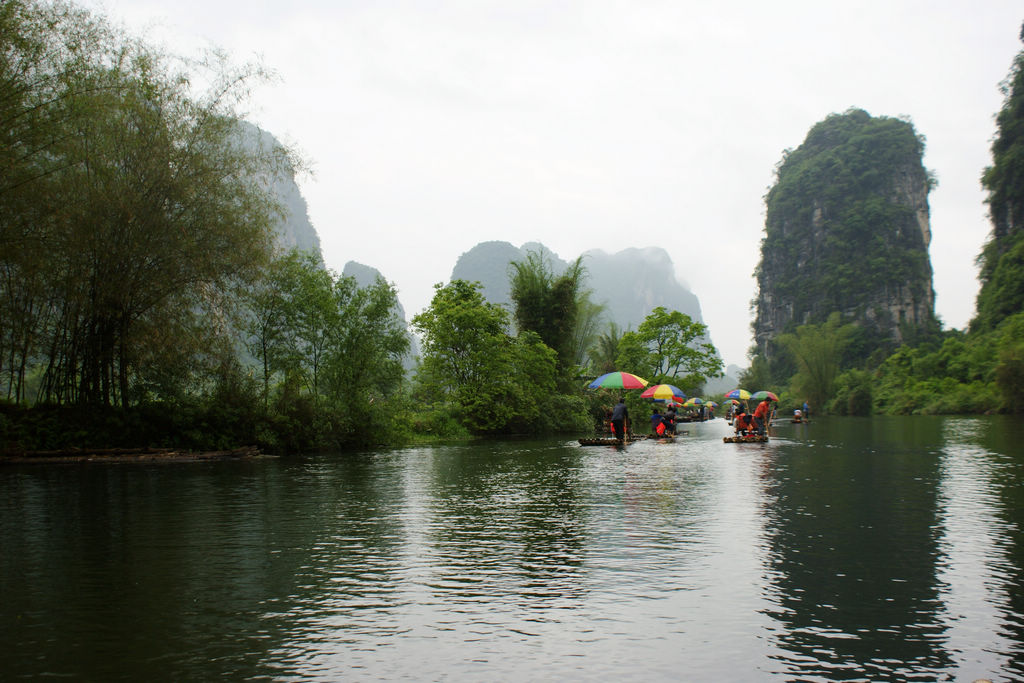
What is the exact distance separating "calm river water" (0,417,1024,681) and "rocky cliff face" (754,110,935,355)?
129 metres

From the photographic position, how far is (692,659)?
5.67 metres

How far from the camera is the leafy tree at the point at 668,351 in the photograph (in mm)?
67688

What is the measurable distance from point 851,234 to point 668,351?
298 ft

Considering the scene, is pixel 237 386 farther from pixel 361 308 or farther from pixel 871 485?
pixel 871 485

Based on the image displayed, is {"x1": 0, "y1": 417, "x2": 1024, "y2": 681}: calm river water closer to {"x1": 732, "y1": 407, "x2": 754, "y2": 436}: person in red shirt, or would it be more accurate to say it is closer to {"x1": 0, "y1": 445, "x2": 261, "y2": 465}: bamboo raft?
{"x1": 0, "y1": 445, "x2": 261, "y2": 465}: bamboo raft

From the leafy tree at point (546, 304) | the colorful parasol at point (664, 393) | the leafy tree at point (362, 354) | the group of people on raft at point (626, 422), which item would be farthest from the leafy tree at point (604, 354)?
the leafy tree at point (362, 354)

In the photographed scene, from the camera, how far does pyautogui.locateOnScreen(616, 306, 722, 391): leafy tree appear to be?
2665 inches

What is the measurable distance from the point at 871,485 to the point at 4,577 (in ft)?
47.7

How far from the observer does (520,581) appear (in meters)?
8.05

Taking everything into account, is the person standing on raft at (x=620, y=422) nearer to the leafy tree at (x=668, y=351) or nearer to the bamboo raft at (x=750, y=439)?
the bamboo raft at (x=750, y=439)

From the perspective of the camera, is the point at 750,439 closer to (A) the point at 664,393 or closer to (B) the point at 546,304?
(A) the point at 664,393

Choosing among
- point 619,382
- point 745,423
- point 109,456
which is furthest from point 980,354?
point 109,456

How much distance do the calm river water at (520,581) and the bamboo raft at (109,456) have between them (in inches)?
297

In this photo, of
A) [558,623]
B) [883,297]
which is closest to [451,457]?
[558,623]
